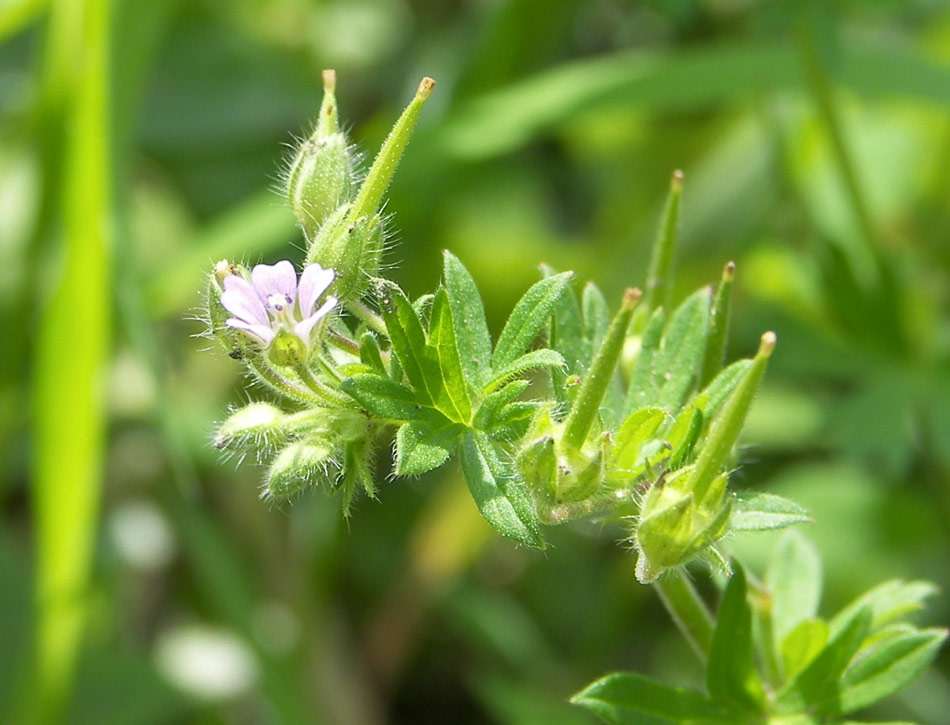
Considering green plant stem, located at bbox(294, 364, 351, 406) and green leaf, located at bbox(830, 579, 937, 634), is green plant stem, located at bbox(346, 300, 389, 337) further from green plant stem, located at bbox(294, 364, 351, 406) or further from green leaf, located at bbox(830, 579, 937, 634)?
green leaf, located at bbox(830, 579, 937, 634)

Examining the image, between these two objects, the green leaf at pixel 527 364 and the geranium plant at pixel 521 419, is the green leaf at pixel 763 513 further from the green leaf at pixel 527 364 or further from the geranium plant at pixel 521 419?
the green leaf at pixel 527 364

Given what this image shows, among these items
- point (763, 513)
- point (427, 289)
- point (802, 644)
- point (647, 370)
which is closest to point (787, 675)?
point (802, 644)

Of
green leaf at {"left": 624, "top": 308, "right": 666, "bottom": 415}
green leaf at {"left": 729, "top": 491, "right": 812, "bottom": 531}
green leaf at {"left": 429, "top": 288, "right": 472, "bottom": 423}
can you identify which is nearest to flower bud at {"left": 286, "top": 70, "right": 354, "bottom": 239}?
green leaf at {"left": 429, "top": 288, "right": 472, "bottom": 423}

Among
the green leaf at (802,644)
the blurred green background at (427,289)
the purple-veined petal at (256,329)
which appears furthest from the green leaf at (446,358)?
the blurred green background at (427,289)

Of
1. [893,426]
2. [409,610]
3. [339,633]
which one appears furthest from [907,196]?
[339,633]

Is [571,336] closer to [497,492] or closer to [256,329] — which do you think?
[497,492]

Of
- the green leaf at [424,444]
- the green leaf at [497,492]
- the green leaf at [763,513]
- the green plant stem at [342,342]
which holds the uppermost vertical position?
the green plant stem at [342,342]

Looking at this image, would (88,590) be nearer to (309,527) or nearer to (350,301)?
(309,527)
